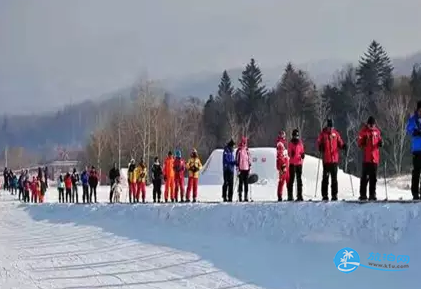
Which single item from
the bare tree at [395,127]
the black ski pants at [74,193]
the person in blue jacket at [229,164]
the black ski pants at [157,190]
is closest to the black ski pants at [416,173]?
the person in blue jacket at [229,164]

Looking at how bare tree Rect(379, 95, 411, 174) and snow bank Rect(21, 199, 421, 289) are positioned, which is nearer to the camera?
snow bank Rect(21, 199, 421, 289)

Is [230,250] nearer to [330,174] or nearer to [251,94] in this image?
[330,174]

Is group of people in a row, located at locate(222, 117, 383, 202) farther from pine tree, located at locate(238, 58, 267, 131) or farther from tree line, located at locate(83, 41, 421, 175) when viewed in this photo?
pine tree, located at locate(238, 58, 267, 131)

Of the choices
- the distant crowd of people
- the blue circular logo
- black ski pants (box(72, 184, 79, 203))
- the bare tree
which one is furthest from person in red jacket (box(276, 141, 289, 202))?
the bare tree

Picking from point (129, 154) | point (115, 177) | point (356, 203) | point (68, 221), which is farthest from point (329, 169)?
point (129, 154)

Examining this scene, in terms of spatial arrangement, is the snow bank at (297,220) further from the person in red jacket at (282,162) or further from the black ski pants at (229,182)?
the person in red jacket at (282,162)

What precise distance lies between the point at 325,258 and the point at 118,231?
8144 mm

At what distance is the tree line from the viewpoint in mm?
64500

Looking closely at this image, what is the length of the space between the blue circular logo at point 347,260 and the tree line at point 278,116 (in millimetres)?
48984

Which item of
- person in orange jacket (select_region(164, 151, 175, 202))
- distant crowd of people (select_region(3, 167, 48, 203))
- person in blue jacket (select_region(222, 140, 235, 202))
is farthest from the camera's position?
distant crowd of people (select_region(3, 167, 48, 203))

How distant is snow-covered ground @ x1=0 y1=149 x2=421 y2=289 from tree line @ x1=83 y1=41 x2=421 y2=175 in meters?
45.2

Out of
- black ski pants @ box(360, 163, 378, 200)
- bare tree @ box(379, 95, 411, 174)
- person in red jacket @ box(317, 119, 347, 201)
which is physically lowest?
black ski pants @ box(360, 163, 378, 200)

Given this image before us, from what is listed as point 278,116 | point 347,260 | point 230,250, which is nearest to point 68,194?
point 230,250

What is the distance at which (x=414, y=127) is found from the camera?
13.0 meters
